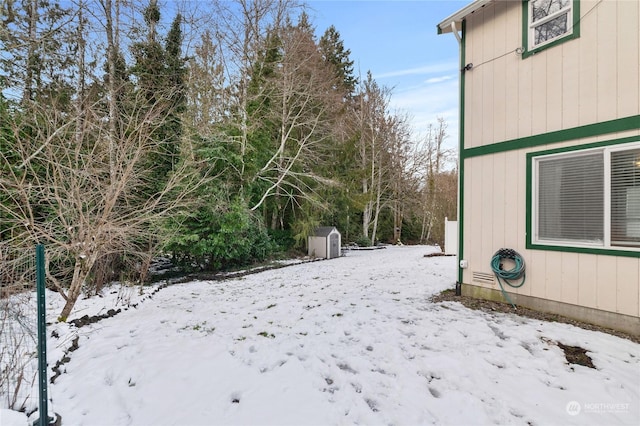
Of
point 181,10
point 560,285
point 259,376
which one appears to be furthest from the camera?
point 181,10

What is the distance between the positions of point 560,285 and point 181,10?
35.6ft

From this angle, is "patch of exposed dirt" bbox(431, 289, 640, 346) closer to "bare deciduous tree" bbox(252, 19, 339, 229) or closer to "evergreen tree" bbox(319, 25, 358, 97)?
"bare deciduous tree" bbox(252, 19, 339, 229)

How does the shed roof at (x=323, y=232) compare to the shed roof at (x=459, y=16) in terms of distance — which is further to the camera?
the shed roof at (x=323, y=232)

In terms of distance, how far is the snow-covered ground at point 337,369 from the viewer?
2.09m

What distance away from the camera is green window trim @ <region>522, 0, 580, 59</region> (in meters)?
3.74

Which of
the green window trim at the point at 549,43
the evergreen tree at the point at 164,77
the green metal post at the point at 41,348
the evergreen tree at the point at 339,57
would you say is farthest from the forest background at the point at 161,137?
the green window trim at the point at 549,43

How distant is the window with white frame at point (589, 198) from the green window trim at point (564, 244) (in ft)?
0.12

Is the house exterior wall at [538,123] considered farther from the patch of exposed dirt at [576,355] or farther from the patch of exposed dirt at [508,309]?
the patch of exposed dirt at [576,355]

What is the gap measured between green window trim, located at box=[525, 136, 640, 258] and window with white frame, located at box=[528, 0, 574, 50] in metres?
1.42

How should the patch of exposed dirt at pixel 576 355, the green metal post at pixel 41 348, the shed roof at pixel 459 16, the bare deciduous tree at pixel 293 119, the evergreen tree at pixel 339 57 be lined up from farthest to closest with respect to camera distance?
the evergreen tree at pixel 339 57 < the bare deciduous tree at pixel 293 119 < the shed roof at pixel 459 16 < the patch of exposed dirt at pixel 576 355 < the green metal post at pixel 41 348

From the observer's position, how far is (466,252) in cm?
485

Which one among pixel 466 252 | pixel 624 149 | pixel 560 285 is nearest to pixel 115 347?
pixel 466 252

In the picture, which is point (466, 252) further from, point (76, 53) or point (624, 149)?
point (76, 53)

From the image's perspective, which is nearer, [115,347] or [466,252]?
[115,347]
